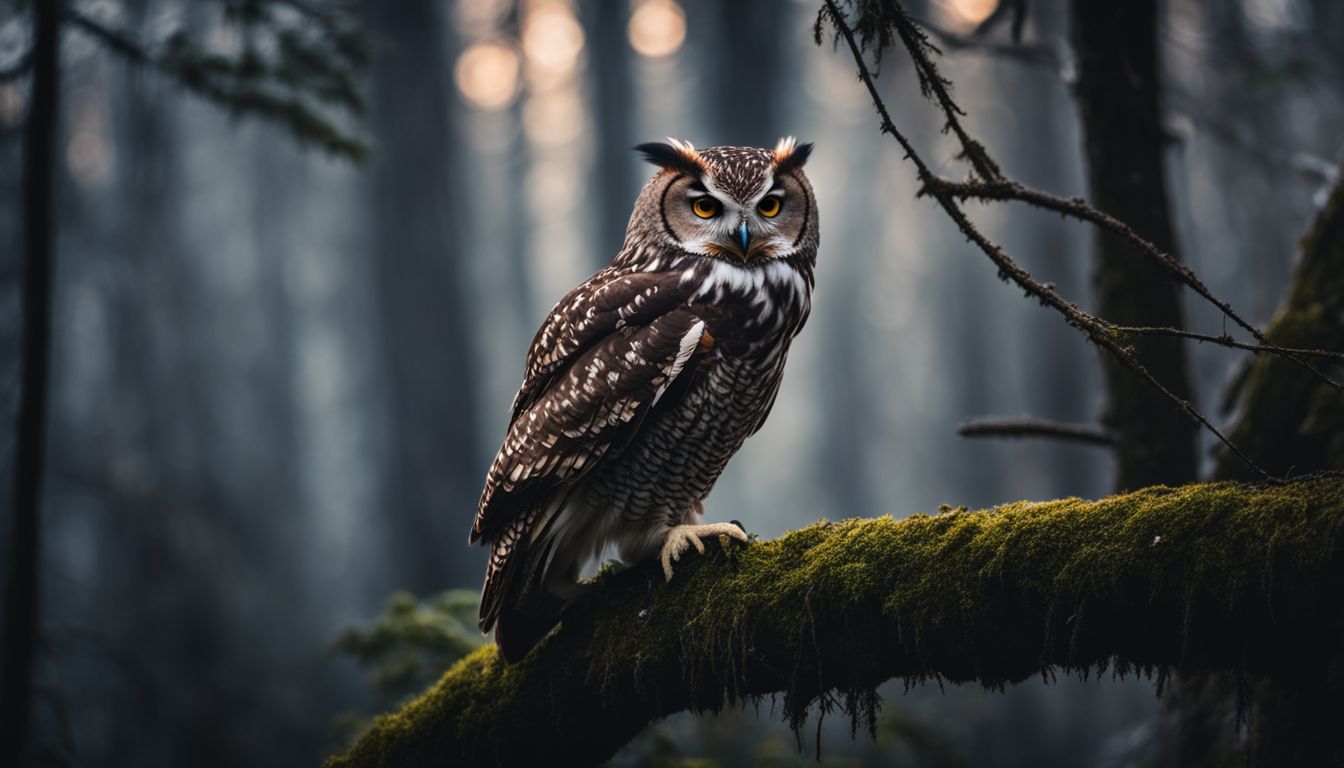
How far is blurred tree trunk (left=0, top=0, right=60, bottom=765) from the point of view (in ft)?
15.5

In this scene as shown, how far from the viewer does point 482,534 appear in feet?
11.6

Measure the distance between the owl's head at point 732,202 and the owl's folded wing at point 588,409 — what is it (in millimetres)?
341

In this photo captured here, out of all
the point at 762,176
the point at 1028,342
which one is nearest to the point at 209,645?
the point at 762,176

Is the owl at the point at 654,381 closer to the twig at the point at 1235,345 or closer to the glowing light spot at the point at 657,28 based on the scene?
the twig at the point at 1235,345

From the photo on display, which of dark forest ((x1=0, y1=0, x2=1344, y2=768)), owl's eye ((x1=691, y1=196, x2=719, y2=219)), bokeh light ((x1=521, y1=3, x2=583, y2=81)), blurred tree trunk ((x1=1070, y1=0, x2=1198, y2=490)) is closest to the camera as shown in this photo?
dark forest ((x1=0, y1=0, x2=1344, y2=768))

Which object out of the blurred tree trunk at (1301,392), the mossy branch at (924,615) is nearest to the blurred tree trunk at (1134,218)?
the blurred tree trunk at (1301,392)

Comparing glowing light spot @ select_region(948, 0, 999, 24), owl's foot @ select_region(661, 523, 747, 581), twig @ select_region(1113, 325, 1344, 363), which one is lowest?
owl's foot @ select_region(661, 523, 747, 581)

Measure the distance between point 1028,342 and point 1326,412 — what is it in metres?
20.0

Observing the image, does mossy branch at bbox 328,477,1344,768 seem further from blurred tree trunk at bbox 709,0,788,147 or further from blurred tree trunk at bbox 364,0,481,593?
blurred tree trunk at bbox 709,0,788,147

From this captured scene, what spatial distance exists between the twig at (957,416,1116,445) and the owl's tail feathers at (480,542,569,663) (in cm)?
192

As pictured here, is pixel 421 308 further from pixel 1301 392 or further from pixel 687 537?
pixel 1301 392

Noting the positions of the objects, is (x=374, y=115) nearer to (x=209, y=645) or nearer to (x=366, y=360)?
(x=366, y=360)

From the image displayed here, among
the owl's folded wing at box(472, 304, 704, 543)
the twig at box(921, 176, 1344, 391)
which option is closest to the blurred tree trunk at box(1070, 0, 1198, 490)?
the twig at box(921, 176, 1344, 391)

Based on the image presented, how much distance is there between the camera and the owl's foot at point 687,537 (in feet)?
10.6
